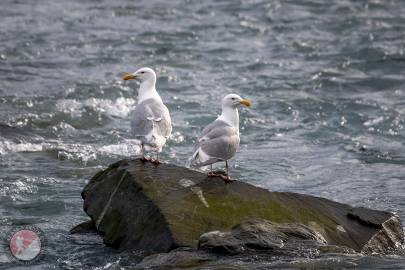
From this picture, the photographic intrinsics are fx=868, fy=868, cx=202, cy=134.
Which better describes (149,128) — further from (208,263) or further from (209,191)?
(208,263)

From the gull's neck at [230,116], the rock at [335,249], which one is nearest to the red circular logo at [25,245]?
the gull's neck at [230,116]

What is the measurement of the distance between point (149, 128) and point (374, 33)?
12.5 m

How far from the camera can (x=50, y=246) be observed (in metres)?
→ 9.41

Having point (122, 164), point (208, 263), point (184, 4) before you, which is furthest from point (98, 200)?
point (184, 4)

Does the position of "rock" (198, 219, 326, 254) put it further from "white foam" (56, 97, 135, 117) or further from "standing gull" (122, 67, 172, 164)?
"white foam" (56, 97, 135, 117)

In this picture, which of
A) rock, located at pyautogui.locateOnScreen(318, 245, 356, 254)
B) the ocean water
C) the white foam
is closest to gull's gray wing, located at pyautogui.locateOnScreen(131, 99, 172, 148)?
the ocean water

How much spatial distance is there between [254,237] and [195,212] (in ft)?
2.62

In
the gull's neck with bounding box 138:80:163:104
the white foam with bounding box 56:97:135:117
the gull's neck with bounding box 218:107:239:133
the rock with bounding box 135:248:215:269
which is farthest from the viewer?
the white foam with bounding box 56:97:135:117

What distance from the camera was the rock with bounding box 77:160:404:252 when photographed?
8570 millimetres

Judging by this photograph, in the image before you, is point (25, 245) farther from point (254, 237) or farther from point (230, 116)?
point (254, 237)

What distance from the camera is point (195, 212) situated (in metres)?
8.71

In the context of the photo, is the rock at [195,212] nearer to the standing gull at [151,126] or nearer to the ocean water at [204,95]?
the standing gull at [151,126]

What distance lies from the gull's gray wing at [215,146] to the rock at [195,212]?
0.20 m

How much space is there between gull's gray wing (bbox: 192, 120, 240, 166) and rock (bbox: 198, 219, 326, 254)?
1026mm
